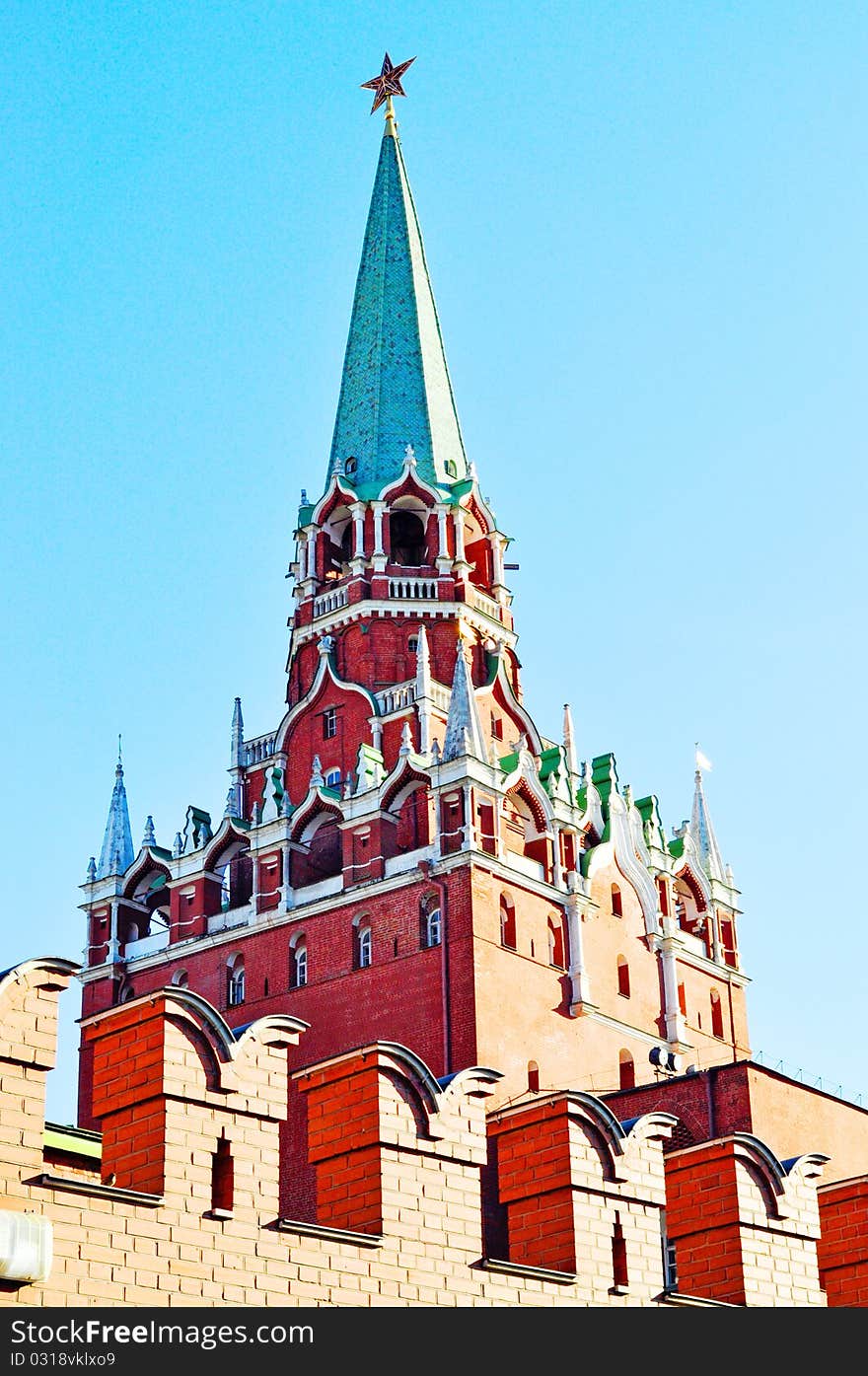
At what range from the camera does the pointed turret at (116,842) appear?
55.8 m

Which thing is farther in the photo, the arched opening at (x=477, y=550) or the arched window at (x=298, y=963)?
the arched opening at (x=477, y=550)

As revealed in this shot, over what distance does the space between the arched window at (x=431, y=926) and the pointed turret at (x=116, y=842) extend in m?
11.0

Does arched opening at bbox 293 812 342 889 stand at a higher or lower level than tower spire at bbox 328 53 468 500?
lower

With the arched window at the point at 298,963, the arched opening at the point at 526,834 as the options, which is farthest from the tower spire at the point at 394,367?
the arched window at the point at 298,963

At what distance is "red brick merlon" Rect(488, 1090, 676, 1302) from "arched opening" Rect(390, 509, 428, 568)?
40445 mm

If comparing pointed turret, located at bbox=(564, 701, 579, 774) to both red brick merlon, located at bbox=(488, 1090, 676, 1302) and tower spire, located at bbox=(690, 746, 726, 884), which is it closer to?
tower spire, located at bbox=(690, 746, 726, 884)

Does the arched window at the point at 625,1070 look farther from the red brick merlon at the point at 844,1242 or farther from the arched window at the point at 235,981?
the red brick merlon at the point at 844,1242

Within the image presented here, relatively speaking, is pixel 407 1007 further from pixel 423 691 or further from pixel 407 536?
pixel 407 536

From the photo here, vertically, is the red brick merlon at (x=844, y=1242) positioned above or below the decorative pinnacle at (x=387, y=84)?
below

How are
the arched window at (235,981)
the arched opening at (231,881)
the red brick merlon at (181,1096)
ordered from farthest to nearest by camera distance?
the arched opening at (231,881), the arched window at (235,981), the red brick merlon at (181,1096)

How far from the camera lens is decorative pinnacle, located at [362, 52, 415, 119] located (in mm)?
68375

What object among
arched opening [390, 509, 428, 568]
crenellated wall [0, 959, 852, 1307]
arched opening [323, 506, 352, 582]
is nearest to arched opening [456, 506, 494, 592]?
arched opening [390, 509, 428, 568]

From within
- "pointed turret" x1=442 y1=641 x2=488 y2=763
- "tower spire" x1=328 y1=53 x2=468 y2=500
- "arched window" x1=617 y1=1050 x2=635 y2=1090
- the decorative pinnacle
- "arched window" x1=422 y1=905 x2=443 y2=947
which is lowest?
"arched window" x1=617 y1=1050 x2=635 y2=1090

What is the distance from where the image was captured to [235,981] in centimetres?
5175
